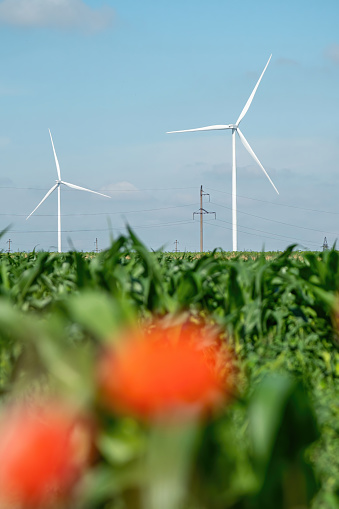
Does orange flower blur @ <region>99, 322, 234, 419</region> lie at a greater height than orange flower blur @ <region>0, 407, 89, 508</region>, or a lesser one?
greater

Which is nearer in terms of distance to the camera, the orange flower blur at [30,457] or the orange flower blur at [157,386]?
the orange flower blur at [30,457]

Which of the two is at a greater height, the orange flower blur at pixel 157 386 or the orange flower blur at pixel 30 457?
the orange flower blur at pixel 157 386

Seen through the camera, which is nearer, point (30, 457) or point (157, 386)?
point (30, 457)

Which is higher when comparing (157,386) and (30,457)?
(157,386)

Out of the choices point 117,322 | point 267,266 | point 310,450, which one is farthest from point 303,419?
point 267,266

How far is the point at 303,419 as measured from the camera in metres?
1.52

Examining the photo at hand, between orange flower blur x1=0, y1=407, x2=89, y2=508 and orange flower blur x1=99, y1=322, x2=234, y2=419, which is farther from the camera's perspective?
orange flower blur x1=99, y1=322, x2=234, y2=419

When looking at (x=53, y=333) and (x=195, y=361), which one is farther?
(x=53, y=333)

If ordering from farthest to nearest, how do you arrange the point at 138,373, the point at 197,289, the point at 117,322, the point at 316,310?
1. the point at 316,310
2. the point at 197,289
3. the point at 117,322
4. the point at 138,373

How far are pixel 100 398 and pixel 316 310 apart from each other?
11.3 feet

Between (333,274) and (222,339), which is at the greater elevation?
(333,274)

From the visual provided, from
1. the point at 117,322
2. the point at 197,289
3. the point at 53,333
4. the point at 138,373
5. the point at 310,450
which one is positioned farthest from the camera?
the point at 197,289

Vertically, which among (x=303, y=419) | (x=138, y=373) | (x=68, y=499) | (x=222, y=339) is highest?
(x=138, y=373)

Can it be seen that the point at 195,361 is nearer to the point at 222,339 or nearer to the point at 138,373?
the point at 138,373
